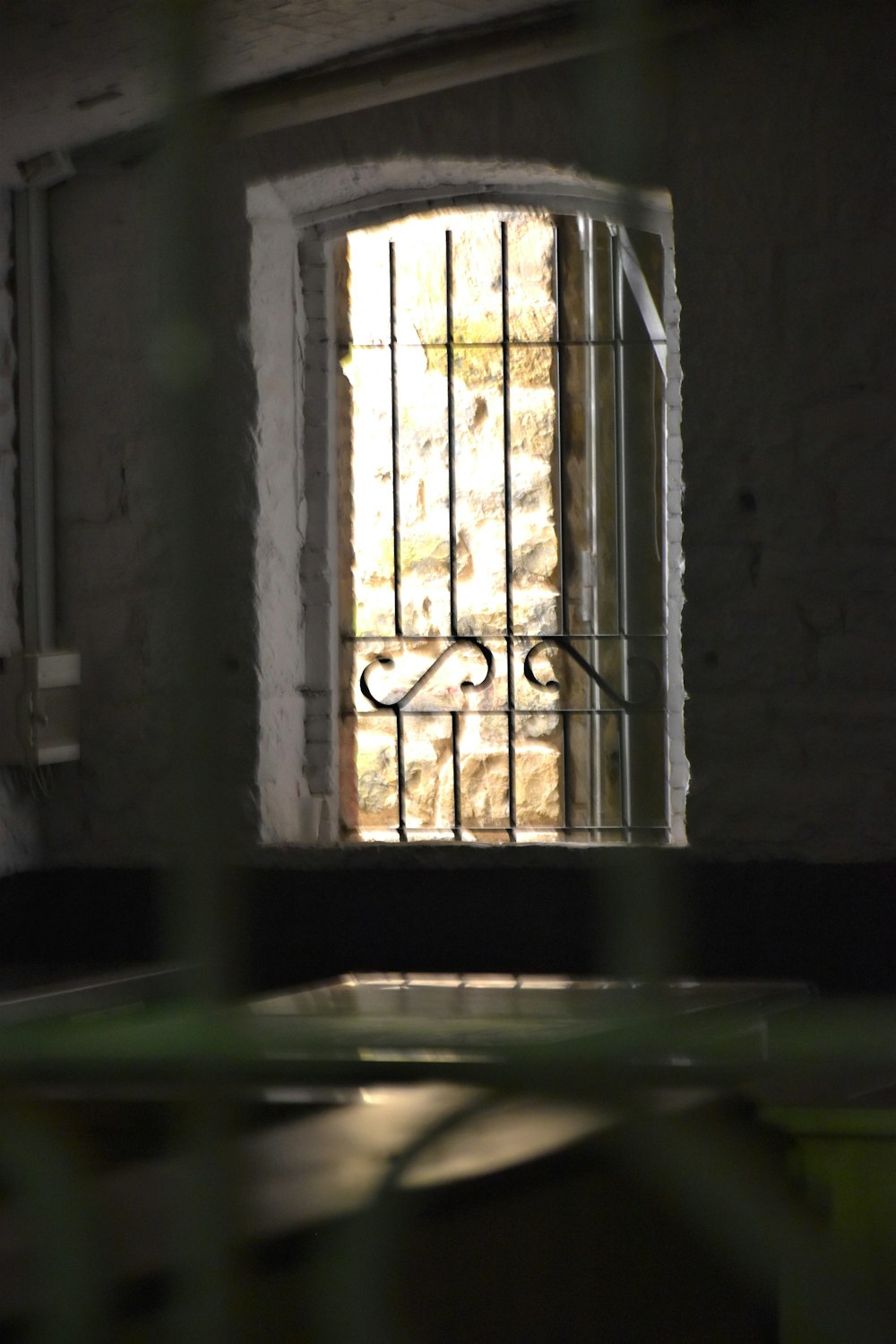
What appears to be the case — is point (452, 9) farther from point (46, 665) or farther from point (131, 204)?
point (46, 665)

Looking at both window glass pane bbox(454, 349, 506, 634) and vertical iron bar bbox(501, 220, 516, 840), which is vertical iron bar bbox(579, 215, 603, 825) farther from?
vertical iron bar bbox(501, 220, 516, 840)

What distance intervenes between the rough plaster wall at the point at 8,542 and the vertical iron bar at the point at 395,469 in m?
0.80

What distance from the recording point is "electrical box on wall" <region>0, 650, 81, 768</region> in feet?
11.1

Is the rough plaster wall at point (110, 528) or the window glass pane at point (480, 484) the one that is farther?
the window glass pane at point (480, 484)

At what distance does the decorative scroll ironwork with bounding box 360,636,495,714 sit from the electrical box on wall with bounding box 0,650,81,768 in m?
0.63

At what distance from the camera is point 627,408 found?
12.0 ft

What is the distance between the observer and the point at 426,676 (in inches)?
140

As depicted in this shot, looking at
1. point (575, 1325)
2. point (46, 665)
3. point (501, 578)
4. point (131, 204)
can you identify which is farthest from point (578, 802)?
point (575, 1325)

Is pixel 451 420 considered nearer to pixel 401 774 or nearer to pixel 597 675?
pixel 597 675

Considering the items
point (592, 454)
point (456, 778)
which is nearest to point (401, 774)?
point (456, 778)

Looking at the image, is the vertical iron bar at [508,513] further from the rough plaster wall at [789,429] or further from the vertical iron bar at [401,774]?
the rough plaster wall at [789,429]

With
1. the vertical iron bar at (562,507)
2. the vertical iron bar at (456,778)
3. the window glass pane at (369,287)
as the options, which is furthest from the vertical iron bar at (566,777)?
the window glass pane at (369,287)

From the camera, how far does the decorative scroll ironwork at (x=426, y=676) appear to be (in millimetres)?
3543

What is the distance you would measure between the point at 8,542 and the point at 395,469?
83 centimetres
